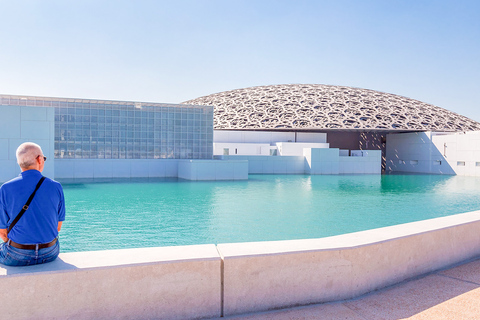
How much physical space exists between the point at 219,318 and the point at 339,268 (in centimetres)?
130

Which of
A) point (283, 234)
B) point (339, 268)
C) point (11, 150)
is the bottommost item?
point (283, 234)

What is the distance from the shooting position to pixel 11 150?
1670 cm

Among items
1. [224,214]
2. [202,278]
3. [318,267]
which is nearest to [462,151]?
[224,214]

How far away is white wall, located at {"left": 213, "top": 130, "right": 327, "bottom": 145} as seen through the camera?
35250 millimetres

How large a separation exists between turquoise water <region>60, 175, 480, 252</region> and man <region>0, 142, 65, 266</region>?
154 inches

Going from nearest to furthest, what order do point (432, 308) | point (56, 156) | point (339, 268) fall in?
1. point (432, 308)
2. point (339, 268)
3. point (56, 156)

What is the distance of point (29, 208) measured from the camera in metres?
3.35

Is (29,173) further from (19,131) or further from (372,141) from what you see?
(372,141)

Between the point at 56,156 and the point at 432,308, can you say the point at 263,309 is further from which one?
the point at 56,156

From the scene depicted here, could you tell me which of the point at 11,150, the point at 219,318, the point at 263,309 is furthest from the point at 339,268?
the point at 11,150

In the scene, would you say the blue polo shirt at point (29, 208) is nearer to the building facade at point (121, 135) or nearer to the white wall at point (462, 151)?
the building facade at point (121, 135)

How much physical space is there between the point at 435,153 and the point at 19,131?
3550 cm

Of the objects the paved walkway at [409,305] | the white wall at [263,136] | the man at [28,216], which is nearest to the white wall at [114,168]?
the white wall at [263,136]

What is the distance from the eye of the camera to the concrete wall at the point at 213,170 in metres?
23.4
